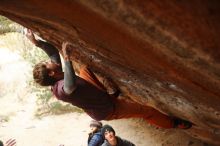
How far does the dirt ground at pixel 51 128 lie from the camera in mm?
8375

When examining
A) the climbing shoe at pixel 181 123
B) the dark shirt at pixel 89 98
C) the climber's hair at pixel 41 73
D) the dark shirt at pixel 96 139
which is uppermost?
the climber's hair at pixel 41 73

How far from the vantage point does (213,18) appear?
2.74m

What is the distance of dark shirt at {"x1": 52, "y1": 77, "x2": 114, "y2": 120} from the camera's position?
4.88 meters

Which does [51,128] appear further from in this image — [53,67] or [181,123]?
[53,67]

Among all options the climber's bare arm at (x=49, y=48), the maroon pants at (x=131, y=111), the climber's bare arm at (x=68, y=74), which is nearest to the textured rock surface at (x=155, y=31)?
the climber's bare arm at (x=68, y=74)

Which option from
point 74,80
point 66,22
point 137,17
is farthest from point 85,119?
point 137,17

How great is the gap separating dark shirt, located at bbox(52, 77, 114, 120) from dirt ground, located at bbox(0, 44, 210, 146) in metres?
3.33

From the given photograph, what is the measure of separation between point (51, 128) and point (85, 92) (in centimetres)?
510

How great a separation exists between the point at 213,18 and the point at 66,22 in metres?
1.26

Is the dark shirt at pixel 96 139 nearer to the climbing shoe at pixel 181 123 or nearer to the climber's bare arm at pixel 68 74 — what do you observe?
the climbing shoe at pixel 181 123

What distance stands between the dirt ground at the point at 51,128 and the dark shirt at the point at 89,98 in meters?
3.33

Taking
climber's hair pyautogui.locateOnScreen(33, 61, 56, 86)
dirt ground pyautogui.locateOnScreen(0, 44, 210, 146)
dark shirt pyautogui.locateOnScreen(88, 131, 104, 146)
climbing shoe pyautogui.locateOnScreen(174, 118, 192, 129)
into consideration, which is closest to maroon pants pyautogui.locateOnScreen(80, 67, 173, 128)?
climbing shoe pyautogui.locateOnScreen(174, 118, 192, 129)

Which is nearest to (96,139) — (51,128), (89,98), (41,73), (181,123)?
(181,123)

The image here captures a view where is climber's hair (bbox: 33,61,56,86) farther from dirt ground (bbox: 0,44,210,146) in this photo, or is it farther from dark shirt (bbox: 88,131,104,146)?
dirt ground (bbox: 0,44,210,146)
